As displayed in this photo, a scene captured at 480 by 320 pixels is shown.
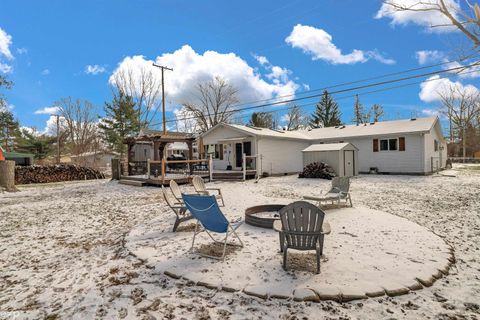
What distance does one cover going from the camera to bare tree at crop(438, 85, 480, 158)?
35.2 meters

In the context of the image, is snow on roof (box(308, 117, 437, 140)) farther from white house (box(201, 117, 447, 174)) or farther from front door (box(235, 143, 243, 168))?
front door (box(235, 143, 243, 168))

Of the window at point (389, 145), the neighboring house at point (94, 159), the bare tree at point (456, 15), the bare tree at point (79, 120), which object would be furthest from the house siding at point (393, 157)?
the bare tree at point (79, 120)

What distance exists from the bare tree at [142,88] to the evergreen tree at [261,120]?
41.7 ft

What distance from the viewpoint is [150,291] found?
2973 mm

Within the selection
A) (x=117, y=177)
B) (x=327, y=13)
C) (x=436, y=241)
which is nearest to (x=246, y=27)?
(x=327, y=13)

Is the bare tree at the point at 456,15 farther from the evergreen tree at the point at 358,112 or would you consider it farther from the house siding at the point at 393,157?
the evergreen tree at the point at 358,112

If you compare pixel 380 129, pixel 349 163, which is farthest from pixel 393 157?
pixel 349 163

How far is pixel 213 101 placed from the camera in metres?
36.4

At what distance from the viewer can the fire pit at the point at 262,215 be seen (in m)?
5.36

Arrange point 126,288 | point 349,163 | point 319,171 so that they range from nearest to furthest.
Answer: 1. point 126,288
2. point 319,171
3. point 349,163

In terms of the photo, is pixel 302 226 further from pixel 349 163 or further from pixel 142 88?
pixel 142 88

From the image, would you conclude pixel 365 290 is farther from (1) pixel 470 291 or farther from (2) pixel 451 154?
(2) pixel 451 154

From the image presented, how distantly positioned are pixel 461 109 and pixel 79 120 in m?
53.9

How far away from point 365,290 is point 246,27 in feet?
61.4
